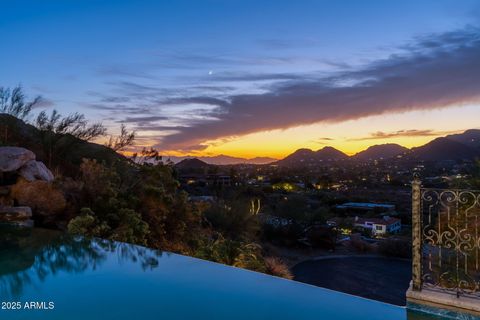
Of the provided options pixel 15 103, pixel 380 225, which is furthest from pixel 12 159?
pixel 380 225

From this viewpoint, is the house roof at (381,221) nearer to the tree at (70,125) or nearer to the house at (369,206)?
the house at (369,206)

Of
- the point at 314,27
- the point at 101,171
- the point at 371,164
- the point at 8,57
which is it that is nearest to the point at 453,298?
the point at 101,171

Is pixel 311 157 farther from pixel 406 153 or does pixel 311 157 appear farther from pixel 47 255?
pixel 47 255

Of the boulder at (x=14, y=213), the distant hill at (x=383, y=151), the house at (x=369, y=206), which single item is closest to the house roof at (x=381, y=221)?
the house at (x=369, y=206)

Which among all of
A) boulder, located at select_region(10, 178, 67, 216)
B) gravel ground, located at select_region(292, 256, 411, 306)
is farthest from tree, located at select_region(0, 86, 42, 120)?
gravel ground, located at select_region(292, 256, 411, 306)

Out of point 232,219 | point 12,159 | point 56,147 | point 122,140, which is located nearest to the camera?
point 12,159

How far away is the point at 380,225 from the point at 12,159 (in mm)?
27078

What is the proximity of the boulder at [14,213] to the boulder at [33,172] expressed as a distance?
3.58 ft

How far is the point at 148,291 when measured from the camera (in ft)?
14.3

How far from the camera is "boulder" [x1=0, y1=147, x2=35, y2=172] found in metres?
9.41

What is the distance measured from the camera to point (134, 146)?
13617 mm

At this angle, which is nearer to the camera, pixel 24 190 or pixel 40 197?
pixel 40 197

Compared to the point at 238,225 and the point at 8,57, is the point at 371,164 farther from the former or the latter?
the point at 8,57

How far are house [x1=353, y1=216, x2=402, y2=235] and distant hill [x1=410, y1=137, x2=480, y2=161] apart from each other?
1693cm
